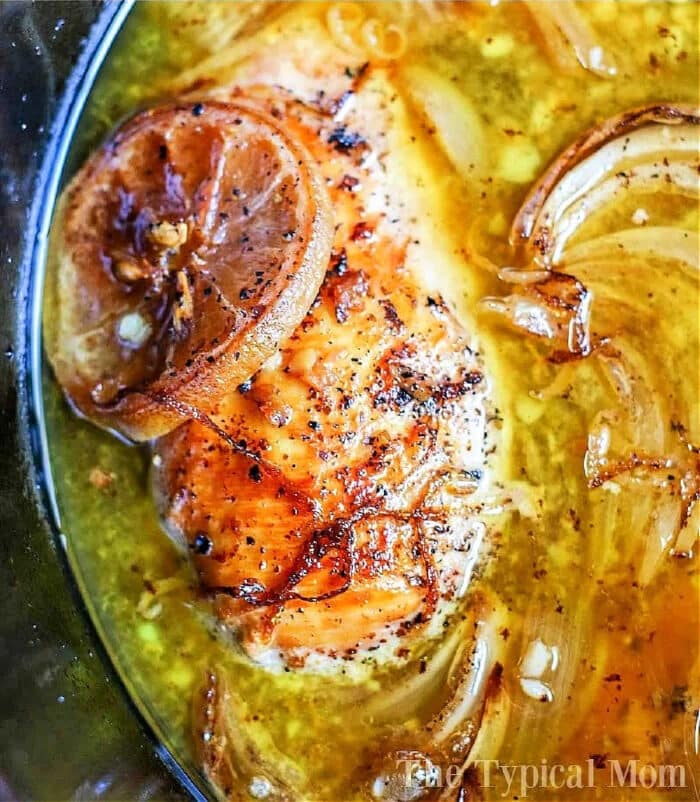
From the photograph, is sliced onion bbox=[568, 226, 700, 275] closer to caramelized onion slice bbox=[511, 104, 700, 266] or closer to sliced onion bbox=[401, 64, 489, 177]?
caramelized onion slice bbox=[511, 104, 700, 266]

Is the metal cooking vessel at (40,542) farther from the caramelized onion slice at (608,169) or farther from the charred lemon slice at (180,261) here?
the caramelized onion slice at (608,169)

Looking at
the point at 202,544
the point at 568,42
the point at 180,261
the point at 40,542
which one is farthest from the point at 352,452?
the point at 568,42

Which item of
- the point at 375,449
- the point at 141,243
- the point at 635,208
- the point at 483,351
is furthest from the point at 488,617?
the point at 141,243

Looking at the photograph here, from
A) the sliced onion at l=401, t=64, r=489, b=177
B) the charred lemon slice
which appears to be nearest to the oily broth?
the sliced onion at l=401, t=64, r=489, b=177

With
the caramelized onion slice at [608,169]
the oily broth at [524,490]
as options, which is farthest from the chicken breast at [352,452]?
the caramelized onion slice at [608,169]

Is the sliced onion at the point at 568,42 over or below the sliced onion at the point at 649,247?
over

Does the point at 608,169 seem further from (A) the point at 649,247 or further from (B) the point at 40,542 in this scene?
(B) the point at 40,542
